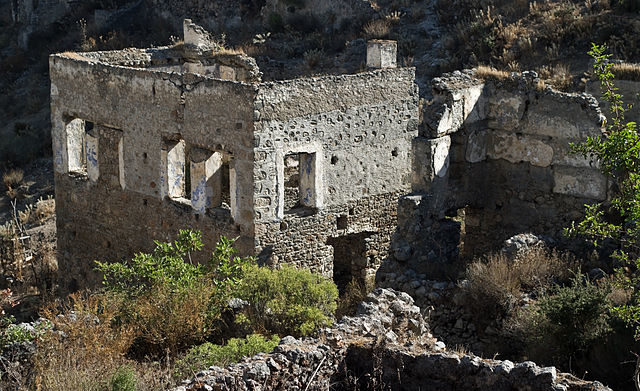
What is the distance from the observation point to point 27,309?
1698 centimetres

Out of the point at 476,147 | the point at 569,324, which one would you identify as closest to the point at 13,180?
the point at 476,147

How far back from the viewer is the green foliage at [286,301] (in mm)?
12102

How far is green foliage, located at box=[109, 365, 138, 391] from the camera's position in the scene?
9648 mm

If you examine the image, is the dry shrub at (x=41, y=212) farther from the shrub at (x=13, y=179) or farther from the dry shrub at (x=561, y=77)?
the dry shrub at (x=561, y=77)

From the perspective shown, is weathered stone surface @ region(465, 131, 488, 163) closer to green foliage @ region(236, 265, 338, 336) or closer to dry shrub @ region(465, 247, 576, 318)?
dry shrub @ region(465, 247, 576, 318)

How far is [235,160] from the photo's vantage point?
47.0ft

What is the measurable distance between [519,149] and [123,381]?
8355 mm

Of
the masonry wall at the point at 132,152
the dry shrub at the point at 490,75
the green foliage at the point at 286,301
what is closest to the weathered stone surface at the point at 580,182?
the dry shrub at the point at 490,75

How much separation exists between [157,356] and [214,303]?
1059mm

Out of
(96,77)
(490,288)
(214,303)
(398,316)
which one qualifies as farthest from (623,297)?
(96,77)

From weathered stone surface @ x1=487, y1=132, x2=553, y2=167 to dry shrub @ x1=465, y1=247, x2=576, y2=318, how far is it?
238cm

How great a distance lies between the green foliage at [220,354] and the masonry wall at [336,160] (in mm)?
3678

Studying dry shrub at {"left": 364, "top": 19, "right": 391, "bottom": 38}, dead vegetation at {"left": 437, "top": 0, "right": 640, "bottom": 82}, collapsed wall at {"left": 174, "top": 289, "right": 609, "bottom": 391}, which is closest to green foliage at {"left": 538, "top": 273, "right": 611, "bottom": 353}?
collapsed wall at {"left": 174, "top": 289, "right": 609, "bottom": 391}

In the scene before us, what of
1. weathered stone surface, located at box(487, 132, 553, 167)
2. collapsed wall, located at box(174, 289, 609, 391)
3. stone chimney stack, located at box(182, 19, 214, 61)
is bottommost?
collapsed wall, located at box(174, 289, 609, 391)
